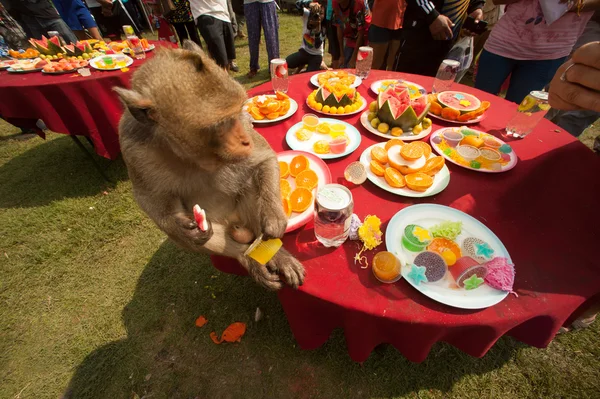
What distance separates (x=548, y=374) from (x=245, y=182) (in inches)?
128

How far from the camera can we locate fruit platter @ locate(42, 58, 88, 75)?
3.97 meters

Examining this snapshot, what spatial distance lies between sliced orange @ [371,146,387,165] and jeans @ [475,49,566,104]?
286 cm

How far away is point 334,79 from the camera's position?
128 inches

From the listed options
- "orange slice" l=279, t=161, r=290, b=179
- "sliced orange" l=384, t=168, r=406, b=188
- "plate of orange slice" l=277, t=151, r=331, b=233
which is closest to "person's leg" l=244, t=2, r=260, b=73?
"plate of orange slice" l=277, t=151, r=331, b=233

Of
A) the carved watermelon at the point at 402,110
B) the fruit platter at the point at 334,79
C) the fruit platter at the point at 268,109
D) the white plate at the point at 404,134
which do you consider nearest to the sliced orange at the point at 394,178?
the white plate at the point at 404,134

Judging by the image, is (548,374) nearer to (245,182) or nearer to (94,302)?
(245,182)

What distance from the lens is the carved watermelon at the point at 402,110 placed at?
2371mm

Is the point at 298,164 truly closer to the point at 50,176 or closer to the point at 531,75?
the point at 531,75

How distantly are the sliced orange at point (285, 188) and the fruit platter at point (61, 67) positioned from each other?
423 cm

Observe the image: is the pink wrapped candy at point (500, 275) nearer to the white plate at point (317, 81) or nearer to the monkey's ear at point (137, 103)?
the monkey's ear at point (137, 103)

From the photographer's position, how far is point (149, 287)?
11.0 feet

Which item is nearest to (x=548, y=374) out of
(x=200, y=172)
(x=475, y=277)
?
(x=475, y=277)

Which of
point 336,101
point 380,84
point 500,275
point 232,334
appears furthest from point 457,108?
point 232,334

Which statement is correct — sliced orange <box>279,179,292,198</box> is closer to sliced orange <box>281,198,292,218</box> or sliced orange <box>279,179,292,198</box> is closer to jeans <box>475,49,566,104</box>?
sliced orange <box>281,198,292,218</box>
